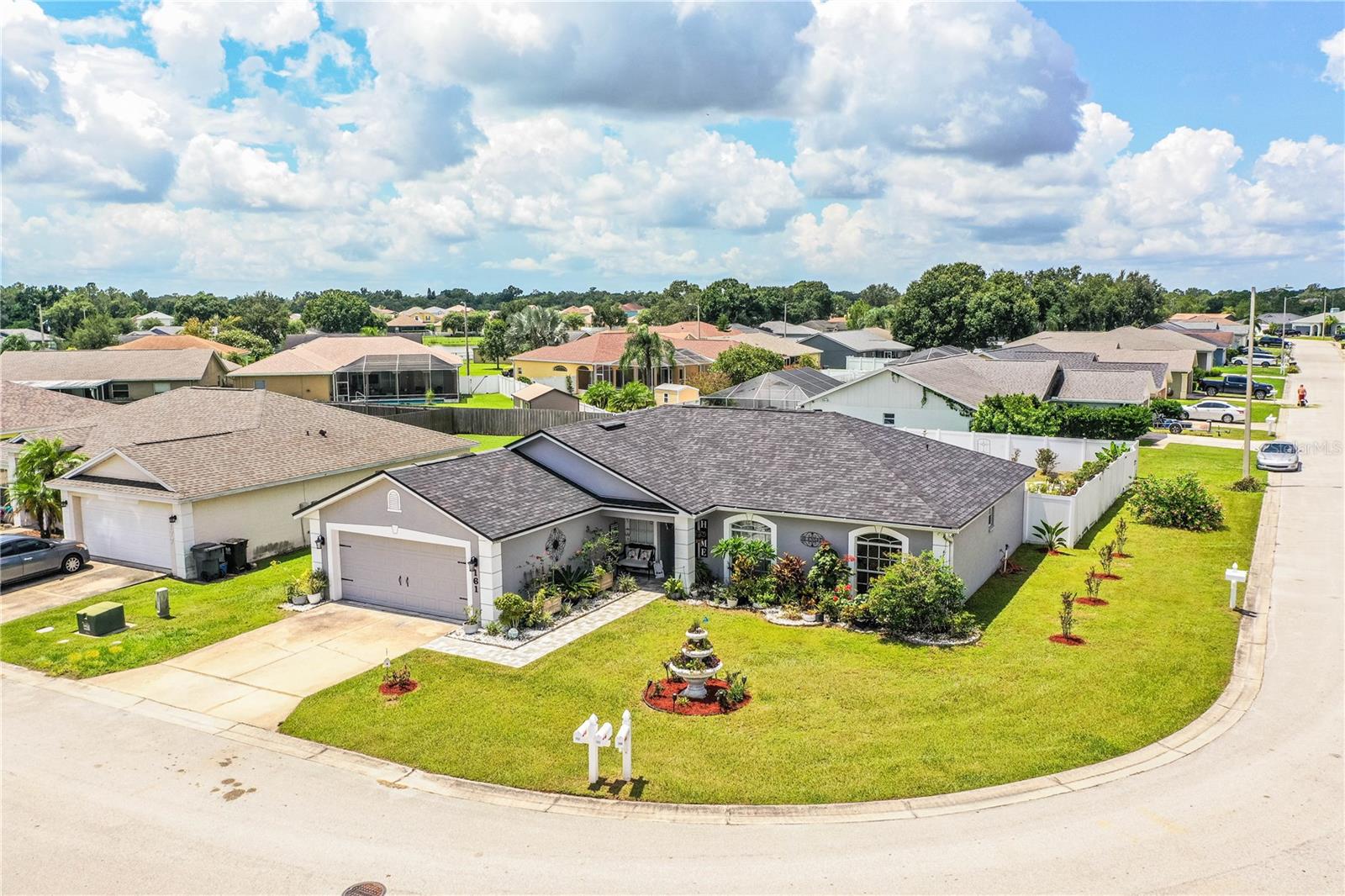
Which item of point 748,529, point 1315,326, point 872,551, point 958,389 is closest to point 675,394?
point 958,389

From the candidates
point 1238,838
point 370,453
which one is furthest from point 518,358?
point 1238,838

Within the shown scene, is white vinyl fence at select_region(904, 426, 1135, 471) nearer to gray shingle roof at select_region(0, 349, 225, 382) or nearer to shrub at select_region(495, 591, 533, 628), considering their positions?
shrub at select_region(495, 591, 533, 628)

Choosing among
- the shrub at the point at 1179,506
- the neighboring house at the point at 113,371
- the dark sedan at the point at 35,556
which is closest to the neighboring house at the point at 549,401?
the neighboring house at the point at 113,371

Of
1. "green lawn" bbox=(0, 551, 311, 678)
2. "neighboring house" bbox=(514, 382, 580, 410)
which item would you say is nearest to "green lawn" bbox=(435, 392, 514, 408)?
"neighboring house" bbox=(514, 382, 580, 410)

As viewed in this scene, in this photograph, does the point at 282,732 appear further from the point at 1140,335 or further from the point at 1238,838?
the point at 1140,335

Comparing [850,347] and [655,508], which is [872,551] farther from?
[850,347]

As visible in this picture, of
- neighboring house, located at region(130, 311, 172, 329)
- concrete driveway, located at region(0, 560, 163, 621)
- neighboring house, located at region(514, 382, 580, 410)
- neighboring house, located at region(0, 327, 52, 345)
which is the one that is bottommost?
concrete driveway, located at region(0, 560, 163, 621)

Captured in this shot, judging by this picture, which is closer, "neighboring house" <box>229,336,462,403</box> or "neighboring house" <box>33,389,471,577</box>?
"neighboring house" <box>33,389,471,577</box>
